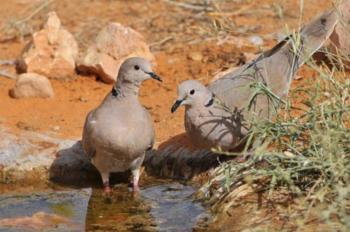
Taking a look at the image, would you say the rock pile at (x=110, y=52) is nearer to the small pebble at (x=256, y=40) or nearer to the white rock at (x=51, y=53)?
the white rock at (x=51, y=53)

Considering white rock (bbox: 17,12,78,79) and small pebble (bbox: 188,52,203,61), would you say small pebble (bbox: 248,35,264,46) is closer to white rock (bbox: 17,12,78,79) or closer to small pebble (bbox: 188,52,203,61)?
small pebble (bbox: 188,52,203,61)

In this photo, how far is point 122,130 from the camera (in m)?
7.04

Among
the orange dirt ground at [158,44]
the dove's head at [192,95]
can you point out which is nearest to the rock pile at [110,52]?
the orange dirt ground at [158,44]

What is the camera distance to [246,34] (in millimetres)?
9617

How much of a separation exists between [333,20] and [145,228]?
2154 millimetres

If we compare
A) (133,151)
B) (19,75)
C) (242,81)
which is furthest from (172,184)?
(19,75)

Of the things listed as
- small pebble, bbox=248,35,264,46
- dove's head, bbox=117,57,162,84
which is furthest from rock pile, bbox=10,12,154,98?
dove's head, bbox=117,57,162,84

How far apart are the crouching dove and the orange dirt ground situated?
0.56 m

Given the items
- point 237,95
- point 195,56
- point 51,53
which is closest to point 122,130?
point 237,95

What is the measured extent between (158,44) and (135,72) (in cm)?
241

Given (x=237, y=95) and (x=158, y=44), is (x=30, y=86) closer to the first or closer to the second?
(x=158, y=44)

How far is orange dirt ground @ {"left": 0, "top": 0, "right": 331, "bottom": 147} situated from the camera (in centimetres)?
822

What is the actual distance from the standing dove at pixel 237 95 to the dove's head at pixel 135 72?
289mm

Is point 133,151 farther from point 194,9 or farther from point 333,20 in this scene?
point 194,9
